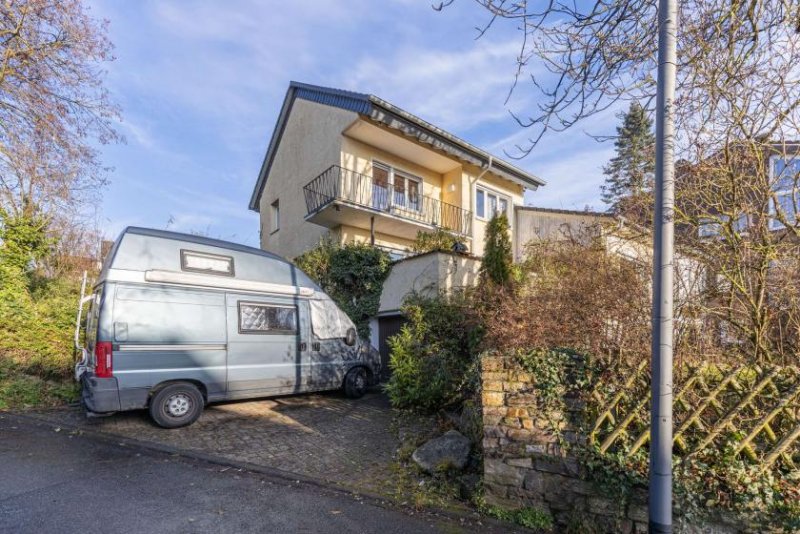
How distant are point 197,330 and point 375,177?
803 cm

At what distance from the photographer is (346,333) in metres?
8.19

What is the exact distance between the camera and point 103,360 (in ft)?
17.8

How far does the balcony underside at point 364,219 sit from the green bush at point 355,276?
3.49 feet

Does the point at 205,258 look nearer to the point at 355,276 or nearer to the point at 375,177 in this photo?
the point at 355,276

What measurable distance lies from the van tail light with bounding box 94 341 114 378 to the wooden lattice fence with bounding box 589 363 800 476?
5.99m

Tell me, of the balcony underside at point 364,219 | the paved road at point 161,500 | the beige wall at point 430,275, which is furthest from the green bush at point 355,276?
the paved road at point 161,500

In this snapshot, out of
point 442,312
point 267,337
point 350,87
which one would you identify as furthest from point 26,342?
point 350,87

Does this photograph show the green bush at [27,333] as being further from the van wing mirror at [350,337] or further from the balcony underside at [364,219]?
the balcony underside at [364,219]

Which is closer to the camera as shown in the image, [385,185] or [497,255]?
[497,255]

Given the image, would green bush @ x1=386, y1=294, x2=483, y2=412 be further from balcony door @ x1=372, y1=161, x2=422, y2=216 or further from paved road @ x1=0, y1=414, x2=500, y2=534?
balcony door @ x1=372, y1=161, x2=422, y2=216

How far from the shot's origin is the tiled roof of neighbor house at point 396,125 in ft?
36.1

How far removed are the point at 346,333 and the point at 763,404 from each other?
6.46 meters

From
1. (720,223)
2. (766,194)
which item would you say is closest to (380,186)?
(720,223)

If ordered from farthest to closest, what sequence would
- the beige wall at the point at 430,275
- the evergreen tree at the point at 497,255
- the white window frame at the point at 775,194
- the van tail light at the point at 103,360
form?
1. the beige wall at the point at 430,275
2. the evergreen tree at the point at 497,255
3. the van tail light at the point at 103,360
4. the white window frame at the point at 775,194
